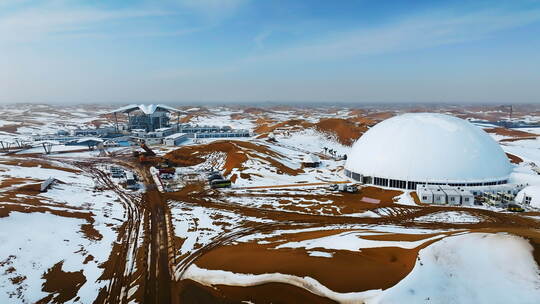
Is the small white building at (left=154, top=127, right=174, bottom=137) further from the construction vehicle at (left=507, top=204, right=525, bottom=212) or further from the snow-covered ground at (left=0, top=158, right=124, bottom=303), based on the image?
the construction vehicle at (left=507, top=204, right=525, bottom=212)

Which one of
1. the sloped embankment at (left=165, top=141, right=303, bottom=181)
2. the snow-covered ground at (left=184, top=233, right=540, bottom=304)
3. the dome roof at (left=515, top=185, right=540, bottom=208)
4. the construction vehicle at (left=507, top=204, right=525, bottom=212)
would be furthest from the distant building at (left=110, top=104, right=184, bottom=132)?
the construction vehicle at (left=507, top=204, right=525, bottom=212)

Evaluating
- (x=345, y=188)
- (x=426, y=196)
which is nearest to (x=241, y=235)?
(x=345, y=188)

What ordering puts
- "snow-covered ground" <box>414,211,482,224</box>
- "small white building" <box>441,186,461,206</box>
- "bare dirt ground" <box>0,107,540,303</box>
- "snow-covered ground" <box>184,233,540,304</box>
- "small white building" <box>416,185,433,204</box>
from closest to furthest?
"snow-covered ground" <box>184,233,540,304</box> < "bare dirt ground" <box>0,107,540,303</box> < "snow-covered ground" <box>414,211,482,224</box> < "small white building" <box>441,186,461,206</box> < "small white building" <box>416,185,433,204</box>

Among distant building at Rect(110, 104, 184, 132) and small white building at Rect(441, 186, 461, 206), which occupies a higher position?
distant building at Rect(110, 104, 184, 132)

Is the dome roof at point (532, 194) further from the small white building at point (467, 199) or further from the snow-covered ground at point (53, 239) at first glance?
the snow-covered ground at point (53, 239)

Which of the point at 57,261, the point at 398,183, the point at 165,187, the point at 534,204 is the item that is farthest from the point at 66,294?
the point at 534,204

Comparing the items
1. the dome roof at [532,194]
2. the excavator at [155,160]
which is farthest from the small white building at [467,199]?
the excavator at [155,160]

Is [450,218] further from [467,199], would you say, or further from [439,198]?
[467,199]
